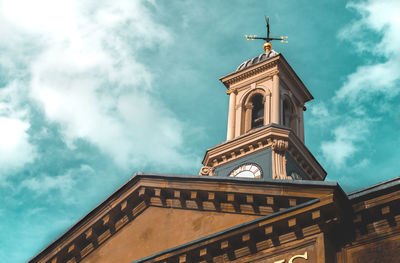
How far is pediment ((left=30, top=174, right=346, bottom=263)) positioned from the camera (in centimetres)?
1838

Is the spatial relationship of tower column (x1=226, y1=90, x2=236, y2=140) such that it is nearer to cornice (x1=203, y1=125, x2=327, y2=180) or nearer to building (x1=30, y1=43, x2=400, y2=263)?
cornice (x1=203, y1=125, x2=327, y2=180)

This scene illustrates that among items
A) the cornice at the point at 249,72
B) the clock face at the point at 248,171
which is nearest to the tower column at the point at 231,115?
the cornice at the point at 249,72

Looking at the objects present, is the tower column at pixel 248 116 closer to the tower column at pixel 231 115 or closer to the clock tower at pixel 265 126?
the clock tower at pixel 265 126

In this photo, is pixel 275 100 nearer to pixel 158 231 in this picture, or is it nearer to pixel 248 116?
pixel 248 116

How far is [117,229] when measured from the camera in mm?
21922

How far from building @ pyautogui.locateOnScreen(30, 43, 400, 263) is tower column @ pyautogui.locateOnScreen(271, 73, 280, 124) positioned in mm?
13316

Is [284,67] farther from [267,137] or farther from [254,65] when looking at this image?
[267,137]

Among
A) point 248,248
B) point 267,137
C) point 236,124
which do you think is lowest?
point 248,248

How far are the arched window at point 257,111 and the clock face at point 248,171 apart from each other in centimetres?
481

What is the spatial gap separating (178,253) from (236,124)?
22359 mm

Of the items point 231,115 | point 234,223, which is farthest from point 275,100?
point 234,223

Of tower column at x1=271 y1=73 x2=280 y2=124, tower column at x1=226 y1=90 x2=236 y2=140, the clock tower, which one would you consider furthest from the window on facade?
tower column at x1=226 y1=90 x2=236 y2=140

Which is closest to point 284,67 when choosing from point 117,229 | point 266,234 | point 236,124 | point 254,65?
point 254,65

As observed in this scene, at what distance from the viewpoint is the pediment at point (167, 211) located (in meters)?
18.4
